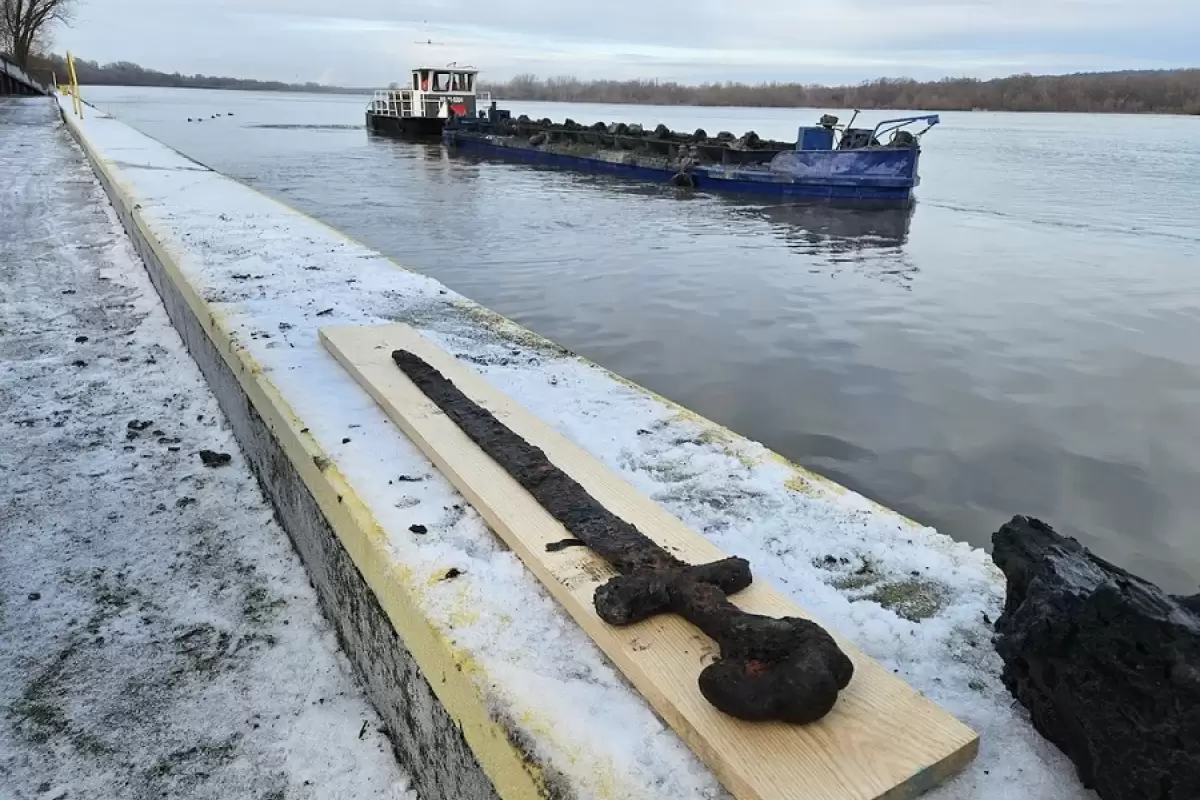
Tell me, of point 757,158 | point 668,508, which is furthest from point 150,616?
point 757,158

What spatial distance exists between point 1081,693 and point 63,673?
2.46m

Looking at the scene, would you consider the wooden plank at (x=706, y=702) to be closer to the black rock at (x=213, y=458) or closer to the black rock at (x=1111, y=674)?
the black rock at (x=1111, y=674)

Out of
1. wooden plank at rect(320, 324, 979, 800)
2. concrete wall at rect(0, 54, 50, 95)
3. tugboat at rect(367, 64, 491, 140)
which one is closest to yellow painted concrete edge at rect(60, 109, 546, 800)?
wooden plank at rect(320, 324, 979, 800)

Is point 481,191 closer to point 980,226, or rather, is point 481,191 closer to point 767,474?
point 980,226

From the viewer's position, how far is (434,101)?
35625 mm

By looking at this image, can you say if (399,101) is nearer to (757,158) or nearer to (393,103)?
(393,103)

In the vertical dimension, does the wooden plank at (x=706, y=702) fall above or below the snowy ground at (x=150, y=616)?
above

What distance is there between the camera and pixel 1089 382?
21.5 feet

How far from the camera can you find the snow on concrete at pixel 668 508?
1.57m

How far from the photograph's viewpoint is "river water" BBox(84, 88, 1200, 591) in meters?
4.82

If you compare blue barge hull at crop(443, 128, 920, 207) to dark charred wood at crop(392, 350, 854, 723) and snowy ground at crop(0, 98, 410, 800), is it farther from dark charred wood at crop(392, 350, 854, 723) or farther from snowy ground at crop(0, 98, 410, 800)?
dark charred wood at crop(392, 350, 854, 723)

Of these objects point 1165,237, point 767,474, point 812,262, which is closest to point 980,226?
point 1165,237

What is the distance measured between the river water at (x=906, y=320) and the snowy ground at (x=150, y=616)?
3.19 m

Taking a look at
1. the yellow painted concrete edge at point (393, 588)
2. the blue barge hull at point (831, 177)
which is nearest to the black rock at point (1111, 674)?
the yellow painted concrete edge at point (393, 588)
